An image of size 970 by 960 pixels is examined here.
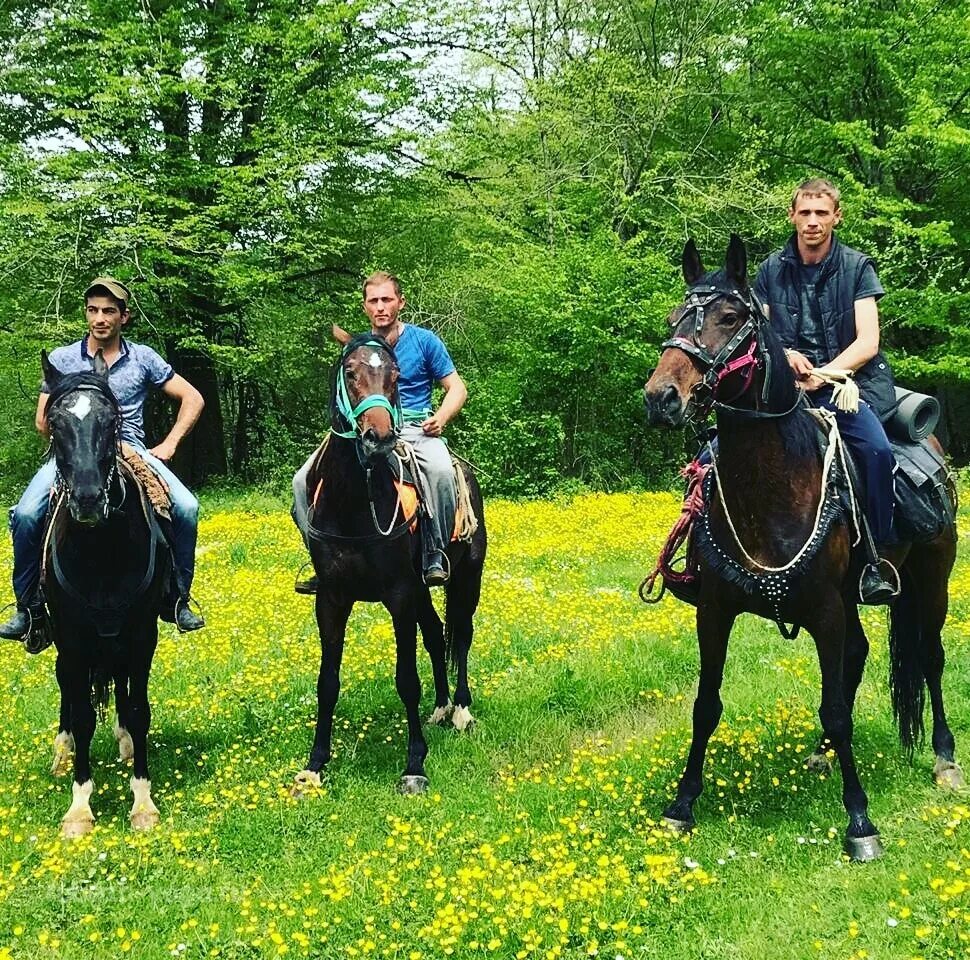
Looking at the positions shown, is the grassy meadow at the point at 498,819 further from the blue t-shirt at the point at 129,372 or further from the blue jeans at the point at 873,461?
the blue t-shirt at the point at 129,372

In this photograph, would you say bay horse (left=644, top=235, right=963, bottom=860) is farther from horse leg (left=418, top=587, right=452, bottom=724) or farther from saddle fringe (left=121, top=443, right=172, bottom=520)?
saddle fringe (left=121, top=443, right=172, bottom=520)

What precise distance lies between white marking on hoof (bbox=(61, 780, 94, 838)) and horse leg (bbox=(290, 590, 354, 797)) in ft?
4.54

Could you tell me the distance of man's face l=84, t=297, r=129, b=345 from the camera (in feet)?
20.1

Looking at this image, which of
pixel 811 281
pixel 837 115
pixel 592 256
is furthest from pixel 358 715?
pixel 837 115

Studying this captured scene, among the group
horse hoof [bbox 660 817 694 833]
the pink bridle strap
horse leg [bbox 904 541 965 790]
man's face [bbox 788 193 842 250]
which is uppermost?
man's face [bbox 788 193 842 250]

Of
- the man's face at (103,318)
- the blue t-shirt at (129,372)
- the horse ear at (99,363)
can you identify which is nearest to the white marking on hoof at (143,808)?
the blue t-shirt at (129,372)

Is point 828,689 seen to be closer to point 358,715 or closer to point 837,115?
point 358,715

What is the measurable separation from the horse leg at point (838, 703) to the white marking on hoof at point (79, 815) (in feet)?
15.9

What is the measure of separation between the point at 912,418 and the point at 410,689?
4.09 m

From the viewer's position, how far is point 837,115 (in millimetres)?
25391

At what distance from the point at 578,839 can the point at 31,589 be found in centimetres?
425

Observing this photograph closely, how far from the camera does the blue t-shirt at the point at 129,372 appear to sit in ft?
20.8

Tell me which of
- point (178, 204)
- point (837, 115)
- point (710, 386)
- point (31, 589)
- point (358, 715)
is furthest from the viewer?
point (837, 115)

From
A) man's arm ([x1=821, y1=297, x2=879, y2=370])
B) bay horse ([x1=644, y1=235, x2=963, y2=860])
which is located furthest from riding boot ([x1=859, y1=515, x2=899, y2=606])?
man's arm ([x1=821, y1=297, x2=879, y2=370])
